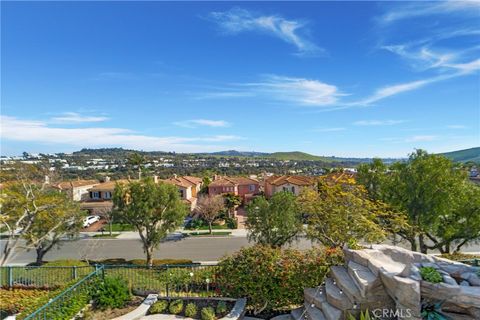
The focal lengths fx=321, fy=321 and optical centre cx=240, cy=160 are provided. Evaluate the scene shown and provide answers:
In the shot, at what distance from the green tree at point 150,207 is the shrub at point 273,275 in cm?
1302

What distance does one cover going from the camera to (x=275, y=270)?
998cm

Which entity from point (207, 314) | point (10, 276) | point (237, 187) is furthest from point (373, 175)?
point (237, 187)

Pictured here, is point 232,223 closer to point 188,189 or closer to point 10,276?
point 188,189

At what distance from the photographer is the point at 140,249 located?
3025 centimetres

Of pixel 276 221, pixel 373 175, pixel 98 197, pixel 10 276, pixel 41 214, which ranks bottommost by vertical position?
pixel 98 197

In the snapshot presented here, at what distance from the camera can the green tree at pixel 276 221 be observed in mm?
24000

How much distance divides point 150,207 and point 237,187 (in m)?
34.2

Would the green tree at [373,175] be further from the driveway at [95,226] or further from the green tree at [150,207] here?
the driveway at [95,226]

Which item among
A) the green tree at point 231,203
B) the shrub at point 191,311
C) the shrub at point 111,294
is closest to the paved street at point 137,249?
the green tree at point 231,203

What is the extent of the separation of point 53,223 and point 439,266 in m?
24.1

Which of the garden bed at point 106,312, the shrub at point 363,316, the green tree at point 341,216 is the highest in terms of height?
the green tree at point 341,216

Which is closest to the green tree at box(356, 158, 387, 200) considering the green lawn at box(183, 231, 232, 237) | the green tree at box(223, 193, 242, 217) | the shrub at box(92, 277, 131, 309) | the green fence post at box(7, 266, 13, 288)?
the green lawn at box(183, 231, 232, 237)

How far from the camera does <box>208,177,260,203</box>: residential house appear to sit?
53656 millimetres

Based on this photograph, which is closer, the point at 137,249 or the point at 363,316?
the point at 363,316
